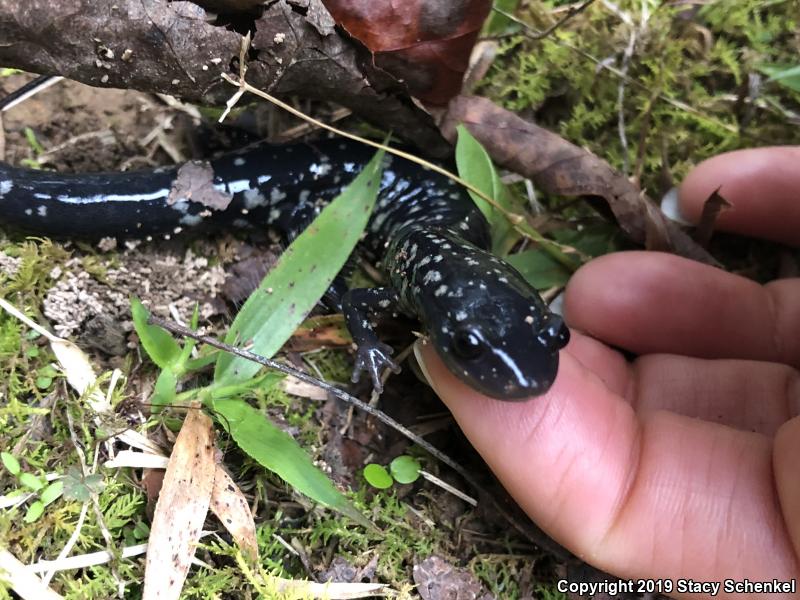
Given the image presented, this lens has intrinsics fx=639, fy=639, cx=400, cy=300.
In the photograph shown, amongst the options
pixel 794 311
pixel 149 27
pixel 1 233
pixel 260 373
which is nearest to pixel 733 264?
pixel 794 311

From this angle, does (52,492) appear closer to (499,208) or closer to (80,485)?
(80,485)

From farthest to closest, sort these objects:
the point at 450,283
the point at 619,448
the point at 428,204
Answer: the point at 428,204, the point at 450,283, the point at 619,448

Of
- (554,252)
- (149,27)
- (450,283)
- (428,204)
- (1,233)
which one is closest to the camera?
(149,27)

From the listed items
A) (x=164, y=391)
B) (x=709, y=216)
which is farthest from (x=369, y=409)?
(x=709, y=216)

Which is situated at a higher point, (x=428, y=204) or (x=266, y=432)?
(x=428, y=204)

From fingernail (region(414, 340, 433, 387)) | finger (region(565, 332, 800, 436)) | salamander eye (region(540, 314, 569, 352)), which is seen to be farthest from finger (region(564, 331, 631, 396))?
fingernail (region(414, 340, 433, 387))

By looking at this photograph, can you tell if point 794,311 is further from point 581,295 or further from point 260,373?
point 260,373

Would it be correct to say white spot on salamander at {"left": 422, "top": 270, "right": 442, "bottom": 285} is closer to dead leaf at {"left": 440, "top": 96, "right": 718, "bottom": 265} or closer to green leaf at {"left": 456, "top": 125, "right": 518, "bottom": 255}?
green leaf at {"left": 456, "top": 125, "right": 518, "bottom": 255}
